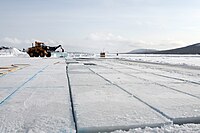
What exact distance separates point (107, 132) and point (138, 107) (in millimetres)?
1204

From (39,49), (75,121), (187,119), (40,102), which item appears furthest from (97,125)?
(39,49)

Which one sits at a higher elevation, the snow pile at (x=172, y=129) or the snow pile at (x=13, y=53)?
the snow pile at (x=13, y=53)

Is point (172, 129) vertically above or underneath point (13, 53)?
underneath

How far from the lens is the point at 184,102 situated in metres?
4.13

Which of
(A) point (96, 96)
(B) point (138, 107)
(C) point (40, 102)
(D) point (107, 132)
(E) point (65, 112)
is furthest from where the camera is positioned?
(A) point (96, 96)

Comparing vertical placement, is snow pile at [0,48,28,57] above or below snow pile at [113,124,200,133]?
above

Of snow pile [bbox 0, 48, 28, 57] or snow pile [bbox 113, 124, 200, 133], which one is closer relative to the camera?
snow pile [bbox 113, 124, 200, 133]

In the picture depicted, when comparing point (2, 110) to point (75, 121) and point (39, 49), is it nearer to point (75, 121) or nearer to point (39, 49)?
point (75, 121)

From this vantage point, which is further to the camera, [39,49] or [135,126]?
[39,49]

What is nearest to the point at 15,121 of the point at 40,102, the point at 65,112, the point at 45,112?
the point at 45,112

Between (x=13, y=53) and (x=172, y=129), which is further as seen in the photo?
(x=13, y=53)

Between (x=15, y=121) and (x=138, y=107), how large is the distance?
1.97 m

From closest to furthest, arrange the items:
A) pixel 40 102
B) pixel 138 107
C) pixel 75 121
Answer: pixel 75 121, pixel 138 107, pixel 40 102

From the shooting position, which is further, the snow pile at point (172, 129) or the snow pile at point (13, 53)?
the snow pile at point (13, 53)
